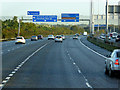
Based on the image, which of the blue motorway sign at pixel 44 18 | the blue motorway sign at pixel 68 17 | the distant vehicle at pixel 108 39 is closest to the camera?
the distant vehicle at pixel 108 39

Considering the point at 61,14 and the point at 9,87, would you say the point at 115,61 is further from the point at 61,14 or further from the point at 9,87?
the point at 61,14

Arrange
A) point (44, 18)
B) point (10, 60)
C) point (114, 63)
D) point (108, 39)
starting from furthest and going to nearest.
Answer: point (44, 18) → point (108, 39) → point (10, 60) → point (114, 63)

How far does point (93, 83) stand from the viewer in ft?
50.0

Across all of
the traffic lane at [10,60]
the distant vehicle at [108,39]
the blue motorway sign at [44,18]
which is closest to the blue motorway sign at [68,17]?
the blue motorway sign at [44,18]

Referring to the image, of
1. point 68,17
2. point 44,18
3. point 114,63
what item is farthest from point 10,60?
point 68,17

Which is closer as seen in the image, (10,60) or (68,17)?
(10,60)

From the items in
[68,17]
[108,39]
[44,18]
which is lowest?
[108,39]

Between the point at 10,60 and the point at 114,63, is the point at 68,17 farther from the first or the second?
the point at 114,63

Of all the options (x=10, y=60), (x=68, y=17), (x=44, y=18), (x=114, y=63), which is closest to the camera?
(x=114, y=63)

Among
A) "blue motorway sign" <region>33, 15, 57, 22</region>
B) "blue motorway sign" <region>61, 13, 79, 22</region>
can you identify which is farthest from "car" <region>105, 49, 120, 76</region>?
"blue motorway sign" <region>61, 13, 79, 22</region>

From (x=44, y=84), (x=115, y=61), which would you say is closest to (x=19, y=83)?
(x=44, y=84)

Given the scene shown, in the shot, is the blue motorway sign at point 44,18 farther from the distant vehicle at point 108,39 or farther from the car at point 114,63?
the car at point 114,63

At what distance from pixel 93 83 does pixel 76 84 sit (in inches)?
31.9

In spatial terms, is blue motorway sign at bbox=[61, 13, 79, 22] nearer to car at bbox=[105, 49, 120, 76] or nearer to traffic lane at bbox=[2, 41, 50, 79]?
traffic lane at bbox=[2, 41, 50, 79]
